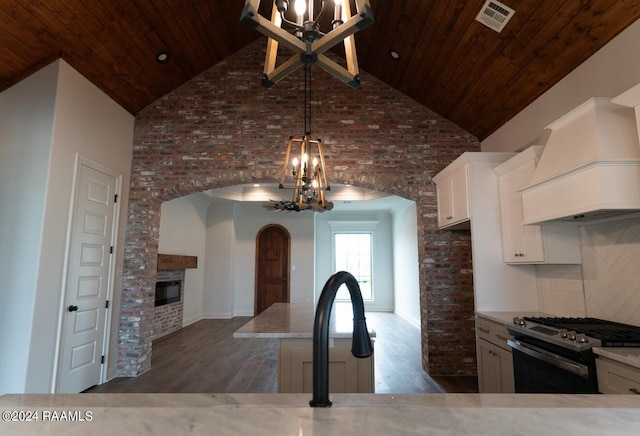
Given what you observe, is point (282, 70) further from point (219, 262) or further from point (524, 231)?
point (219, 262)

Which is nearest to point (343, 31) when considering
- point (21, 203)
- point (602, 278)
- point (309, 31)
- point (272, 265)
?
point (309, 31)

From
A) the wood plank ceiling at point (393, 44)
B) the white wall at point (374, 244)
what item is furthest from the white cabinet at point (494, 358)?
the white wall at point (374, 244)

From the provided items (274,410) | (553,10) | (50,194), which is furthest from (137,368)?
(553,10)

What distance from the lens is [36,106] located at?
3389 millimetres

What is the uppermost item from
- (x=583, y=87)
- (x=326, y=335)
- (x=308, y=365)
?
(x=583, y=87)

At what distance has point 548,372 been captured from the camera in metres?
2.39

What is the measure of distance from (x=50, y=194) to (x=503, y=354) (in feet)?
14.3

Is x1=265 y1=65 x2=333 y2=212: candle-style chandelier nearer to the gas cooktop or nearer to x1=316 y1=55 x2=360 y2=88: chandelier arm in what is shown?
x1=316 y1=55 x2=360 y2=88: chandelier arm

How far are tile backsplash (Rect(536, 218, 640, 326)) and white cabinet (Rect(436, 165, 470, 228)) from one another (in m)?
0.95

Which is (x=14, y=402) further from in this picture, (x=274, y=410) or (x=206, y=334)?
(x=206, y=334)

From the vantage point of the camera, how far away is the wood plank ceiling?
2.88 metres

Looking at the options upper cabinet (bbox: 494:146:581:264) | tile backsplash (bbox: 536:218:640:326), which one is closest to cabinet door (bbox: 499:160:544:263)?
upper cabinet (bbox: 494:146:581:264)

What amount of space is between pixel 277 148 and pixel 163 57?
172cm

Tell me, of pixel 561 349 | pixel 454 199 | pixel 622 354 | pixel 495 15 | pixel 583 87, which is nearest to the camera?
pixel 622 354
